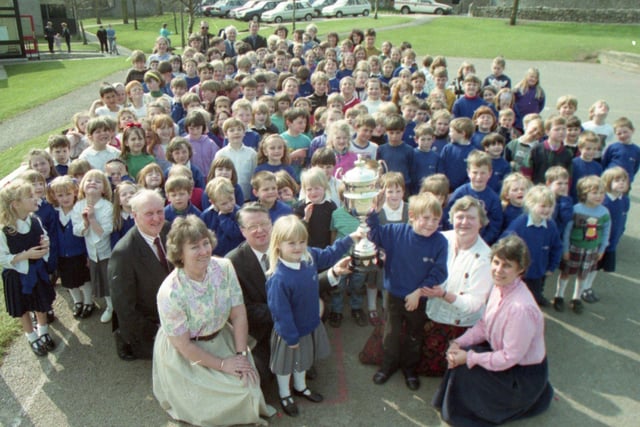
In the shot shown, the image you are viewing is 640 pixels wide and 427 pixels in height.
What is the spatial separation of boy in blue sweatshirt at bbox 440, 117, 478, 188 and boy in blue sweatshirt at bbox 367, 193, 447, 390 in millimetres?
2762

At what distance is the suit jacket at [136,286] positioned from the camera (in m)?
4.81

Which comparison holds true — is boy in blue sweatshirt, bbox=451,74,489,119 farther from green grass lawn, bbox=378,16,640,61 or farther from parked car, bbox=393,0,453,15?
parked car, bbox=393,0,453,15

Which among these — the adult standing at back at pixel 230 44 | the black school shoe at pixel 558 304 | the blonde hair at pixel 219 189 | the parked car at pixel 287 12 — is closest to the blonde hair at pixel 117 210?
the blonde hair at pixel 219 189

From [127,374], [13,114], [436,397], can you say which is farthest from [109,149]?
[13,114]

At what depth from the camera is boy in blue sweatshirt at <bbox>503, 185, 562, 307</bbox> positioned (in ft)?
17.8

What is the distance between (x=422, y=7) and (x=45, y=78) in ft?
121

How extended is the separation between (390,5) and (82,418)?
2155 inches

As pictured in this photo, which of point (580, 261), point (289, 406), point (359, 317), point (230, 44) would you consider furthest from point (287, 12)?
point (289, 406)

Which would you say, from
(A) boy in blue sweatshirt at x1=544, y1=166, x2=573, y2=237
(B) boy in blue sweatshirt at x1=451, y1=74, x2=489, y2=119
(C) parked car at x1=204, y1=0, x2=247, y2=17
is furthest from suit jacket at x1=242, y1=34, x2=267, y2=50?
(C) parked car at x1=204, y1=0, x2=247, y2=17

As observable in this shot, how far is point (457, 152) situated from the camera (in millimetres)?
7195

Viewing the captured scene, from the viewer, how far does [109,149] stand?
7.00m

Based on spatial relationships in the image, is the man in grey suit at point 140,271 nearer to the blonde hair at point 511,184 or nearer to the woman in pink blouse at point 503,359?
the woman in pink blouse at point 503,359

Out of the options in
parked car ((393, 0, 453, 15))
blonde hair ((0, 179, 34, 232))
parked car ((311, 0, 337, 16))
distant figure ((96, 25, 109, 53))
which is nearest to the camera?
blonde hair ((0, 179, 34, 232))

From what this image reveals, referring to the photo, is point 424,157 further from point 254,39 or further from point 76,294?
point 254,39
